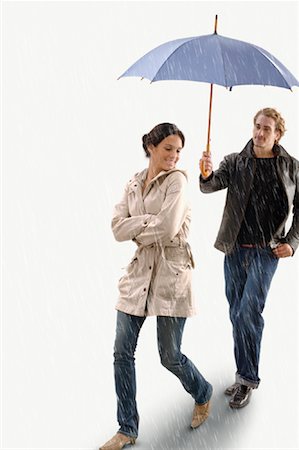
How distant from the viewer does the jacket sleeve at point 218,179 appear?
6367mm

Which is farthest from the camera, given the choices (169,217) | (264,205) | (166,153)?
(264,205)

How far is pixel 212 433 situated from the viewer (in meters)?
6.23

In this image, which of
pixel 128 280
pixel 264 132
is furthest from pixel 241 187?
pixel 128 280

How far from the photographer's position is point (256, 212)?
6.40 metres

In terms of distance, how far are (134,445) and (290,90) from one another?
7.89 feet

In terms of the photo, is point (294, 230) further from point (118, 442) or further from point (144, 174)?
point (118, 442)

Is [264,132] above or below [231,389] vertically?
above

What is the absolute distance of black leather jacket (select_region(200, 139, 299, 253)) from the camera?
251 inches

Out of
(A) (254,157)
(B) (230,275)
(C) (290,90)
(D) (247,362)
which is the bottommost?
(D) (247,362)

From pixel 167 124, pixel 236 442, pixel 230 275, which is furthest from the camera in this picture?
pixel 230 275

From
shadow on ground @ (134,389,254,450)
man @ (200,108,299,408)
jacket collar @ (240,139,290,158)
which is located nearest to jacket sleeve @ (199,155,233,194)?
man @ (200,108,299,408)

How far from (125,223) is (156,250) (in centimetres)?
25

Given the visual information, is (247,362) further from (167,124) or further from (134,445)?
(167,124)

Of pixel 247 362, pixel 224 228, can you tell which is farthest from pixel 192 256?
pixel 247 362
